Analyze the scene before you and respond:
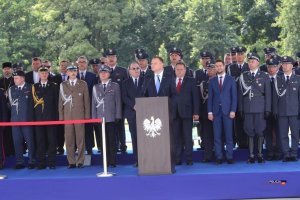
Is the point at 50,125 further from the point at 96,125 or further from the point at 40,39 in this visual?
the point at 40,39

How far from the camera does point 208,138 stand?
8.55m

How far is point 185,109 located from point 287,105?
1.57 m

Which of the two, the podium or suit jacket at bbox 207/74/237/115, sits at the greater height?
suit jacket at bbox 207/74/237/115

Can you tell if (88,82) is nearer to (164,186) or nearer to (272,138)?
(164,186)

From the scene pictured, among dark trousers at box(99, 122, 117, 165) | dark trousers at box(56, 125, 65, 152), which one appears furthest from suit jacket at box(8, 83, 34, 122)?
dark trousers at box(99, 122, 117, 165)

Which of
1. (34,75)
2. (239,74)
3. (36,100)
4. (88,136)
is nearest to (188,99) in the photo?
(239,74)

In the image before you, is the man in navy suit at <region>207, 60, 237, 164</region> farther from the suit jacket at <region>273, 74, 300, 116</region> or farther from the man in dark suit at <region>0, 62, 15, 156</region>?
the man in dark suit at <region>0, 62, 15, 156</region>

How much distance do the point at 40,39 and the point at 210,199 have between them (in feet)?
77.2

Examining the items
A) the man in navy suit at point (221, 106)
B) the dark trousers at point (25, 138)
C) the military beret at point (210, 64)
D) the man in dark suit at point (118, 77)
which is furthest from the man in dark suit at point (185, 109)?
the dark trousers at point (25, 138)

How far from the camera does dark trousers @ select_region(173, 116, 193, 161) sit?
8.27 m

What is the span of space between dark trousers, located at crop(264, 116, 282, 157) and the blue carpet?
3.88 ft

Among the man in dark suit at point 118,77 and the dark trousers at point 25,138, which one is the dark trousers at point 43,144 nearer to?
the dark trousers at point 25,138

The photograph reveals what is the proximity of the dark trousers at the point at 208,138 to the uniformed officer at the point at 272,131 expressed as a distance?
90 cm

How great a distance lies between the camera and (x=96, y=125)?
8820 mm
